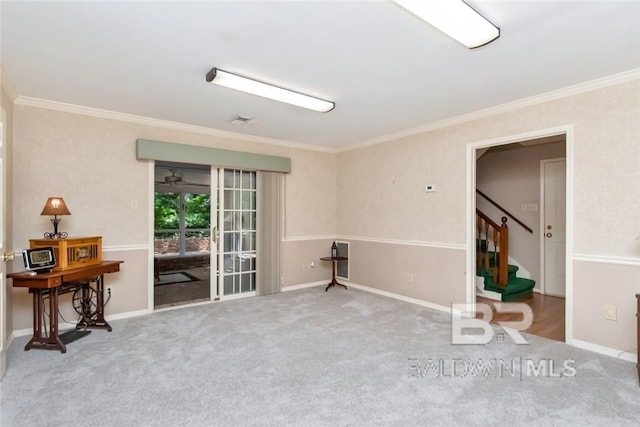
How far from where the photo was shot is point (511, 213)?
5.46 meters

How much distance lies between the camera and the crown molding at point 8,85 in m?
2.66

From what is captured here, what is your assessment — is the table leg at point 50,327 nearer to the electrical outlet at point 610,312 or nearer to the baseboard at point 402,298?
the baseboard at point 402,298

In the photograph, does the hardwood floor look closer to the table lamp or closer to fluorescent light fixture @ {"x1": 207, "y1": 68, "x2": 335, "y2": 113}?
fluorescent light fixture @ {"x1": 207, "y1": 68, "x2": 335, "y2": 113}

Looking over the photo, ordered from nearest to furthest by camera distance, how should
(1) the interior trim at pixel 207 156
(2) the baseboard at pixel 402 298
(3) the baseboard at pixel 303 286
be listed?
1. (1) the interior trim at pixel 207 156
2. (2) the baseboard at pixel 402 298
3. (3) the baseboard at pixel 303 286

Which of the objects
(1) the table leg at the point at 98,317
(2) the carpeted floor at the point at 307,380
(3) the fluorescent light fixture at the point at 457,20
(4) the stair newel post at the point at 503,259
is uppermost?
(3) the fluorescent light fixture at the point at 457,20

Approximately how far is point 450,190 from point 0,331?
14.9 ft

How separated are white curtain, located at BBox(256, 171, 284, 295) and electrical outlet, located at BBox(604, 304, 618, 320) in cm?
394

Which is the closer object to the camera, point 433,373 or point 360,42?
point 360,42

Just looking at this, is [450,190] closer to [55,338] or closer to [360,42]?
[360,42]

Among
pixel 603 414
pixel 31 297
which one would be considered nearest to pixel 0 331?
pixel 31 297

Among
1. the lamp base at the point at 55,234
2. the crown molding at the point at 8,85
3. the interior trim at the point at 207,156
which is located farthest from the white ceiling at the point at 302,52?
the lamp base at the point at 55,234

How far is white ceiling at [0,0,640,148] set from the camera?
190 cm

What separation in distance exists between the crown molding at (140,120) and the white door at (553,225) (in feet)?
12.9

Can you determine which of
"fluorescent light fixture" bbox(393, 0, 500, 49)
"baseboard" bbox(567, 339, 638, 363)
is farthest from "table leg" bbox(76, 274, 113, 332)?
"baseboard" bbox(567, 339, 638, 363)
